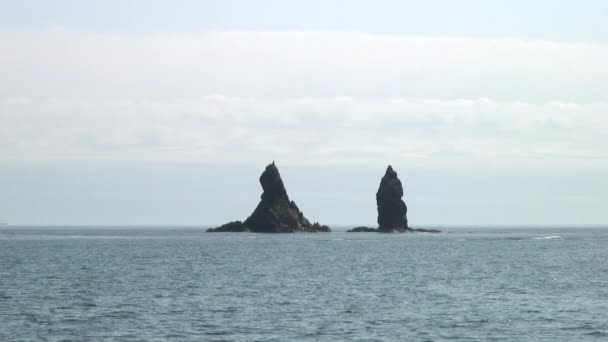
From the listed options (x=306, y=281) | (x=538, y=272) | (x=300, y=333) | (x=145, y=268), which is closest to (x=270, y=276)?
(x=306, y=281)

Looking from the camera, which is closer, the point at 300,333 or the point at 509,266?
the point at 300,333

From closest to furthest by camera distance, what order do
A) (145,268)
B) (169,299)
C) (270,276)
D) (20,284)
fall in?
(169,299) → (20,284) → (270,276) → (145,268)

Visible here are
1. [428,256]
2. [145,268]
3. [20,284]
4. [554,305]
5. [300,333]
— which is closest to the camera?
[300,333]

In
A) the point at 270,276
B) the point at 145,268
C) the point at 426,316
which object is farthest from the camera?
the point at 145,268

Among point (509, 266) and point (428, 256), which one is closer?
point (509, 266)

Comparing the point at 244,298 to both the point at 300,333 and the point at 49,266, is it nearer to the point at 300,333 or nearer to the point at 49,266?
the point at 300,333

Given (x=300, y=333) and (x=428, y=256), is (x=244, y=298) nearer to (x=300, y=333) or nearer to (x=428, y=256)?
(x=300, y=333)

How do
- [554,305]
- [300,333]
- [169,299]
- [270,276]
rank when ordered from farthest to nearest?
1. [270,276]
2. [169,299]
3. [554,305]
4. [300,333]

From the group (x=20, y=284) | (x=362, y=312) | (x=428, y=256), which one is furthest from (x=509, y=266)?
(x=20, y=284)

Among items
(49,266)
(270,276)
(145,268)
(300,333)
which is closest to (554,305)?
(300,333)

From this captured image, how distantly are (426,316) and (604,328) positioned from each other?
11.0m

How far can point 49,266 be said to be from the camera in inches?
3996

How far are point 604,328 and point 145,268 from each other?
60.1 metres

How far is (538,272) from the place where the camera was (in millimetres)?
91625
